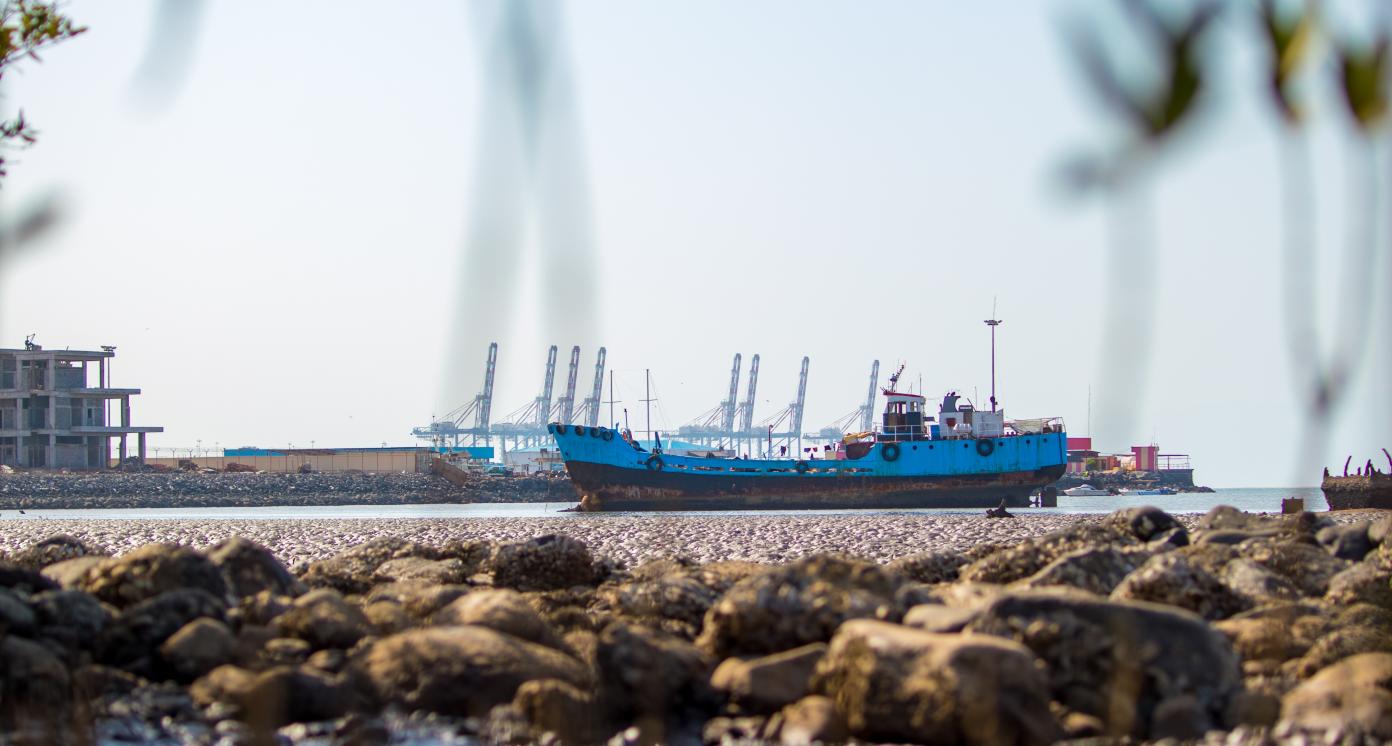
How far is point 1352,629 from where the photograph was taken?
627 centimetres

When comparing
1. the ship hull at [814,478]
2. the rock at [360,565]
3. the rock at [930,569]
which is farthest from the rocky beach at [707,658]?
the ship hull at [814,478]

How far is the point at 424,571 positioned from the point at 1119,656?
5489 mm

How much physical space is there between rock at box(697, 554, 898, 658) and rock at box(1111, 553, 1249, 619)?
1.55 metres

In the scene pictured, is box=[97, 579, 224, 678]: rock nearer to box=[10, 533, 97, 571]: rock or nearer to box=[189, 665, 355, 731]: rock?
box=[189, 665, 355, 731]: rock

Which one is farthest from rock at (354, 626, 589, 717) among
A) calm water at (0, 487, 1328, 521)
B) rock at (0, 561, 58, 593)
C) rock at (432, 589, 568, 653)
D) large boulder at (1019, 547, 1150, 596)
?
calm water at (0, 487, 1328, 521)

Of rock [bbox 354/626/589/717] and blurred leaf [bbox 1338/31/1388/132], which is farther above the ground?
blurred leaf [bbox 1338/31/1388/132]

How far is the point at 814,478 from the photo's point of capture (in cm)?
4122

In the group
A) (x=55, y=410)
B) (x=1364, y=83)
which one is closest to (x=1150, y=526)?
(x=1364, y=83)

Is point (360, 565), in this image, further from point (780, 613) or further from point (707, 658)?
point (780, 613)

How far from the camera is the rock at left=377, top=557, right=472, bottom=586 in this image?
9086mm

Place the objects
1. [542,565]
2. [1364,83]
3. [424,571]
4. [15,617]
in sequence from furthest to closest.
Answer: [424,571], [542,565], [15,617], [1364,83]

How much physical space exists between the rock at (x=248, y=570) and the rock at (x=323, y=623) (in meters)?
1.13

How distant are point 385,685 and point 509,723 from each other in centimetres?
69

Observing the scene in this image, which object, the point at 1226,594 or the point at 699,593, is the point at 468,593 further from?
the point at 1226,594
